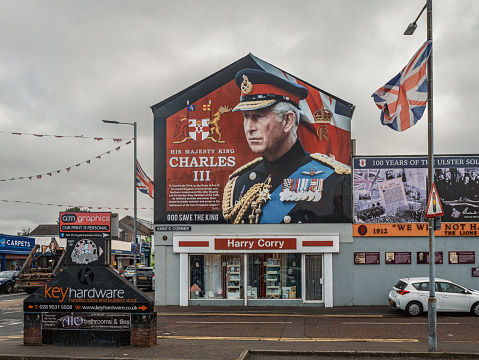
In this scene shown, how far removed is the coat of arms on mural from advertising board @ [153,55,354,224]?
1.9 inches

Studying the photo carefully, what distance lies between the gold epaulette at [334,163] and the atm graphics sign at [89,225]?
1330cm

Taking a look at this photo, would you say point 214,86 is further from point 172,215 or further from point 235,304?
point 235,304

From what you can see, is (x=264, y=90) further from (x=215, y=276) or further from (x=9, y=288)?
(x=9, y=288)

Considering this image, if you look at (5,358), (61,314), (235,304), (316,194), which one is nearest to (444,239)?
(316,194)

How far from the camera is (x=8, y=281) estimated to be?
38000 millimetres

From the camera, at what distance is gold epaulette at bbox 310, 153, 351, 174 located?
83.5 ft

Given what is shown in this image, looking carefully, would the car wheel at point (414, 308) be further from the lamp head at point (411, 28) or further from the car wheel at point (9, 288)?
the car wheel at point (9, 288)

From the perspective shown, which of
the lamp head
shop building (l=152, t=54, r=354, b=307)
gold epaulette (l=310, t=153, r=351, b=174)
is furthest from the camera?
gold epaulette (l=310, t=153, r=351, b=174)

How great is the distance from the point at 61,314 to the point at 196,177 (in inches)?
495

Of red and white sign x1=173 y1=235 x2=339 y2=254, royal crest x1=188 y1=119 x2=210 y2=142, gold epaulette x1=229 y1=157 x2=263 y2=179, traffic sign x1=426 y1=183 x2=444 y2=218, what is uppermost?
royal crest x1=188 y1=119 x2=210 y2=142

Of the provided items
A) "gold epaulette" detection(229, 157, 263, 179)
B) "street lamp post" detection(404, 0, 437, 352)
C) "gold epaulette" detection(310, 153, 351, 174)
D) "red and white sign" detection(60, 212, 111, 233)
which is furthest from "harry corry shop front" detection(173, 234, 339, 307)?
"street lamp post" detection(404, 0, 437, 352)

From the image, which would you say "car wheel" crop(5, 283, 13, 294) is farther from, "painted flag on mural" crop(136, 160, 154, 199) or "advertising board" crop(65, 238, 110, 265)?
"advertising board" crop(65, 238, 110, 265)

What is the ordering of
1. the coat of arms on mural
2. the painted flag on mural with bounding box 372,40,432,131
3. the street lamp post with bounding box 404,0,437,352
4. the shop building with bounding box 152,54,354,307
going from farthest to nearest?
1. the coat of arms on mural
2. the shop building with bounding box 152,54,354,307
3. the painted flag on mural with bounding box 372,40,432,131
4. the street lamp post with bounding box 404,0,437,352

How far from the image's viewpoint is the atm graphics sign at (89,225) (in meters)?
14.4
